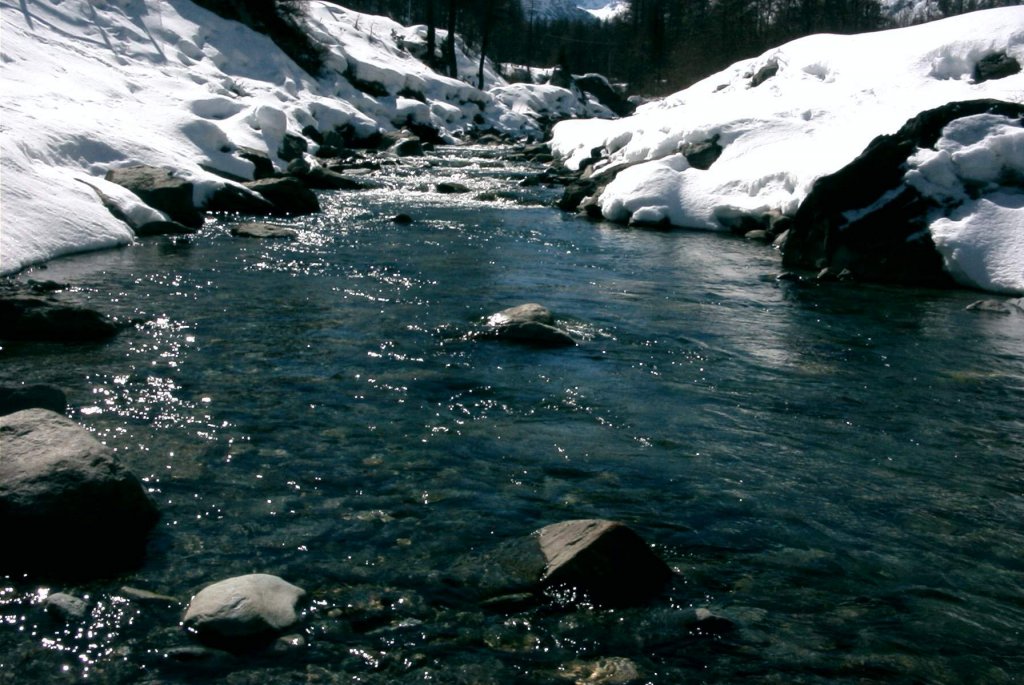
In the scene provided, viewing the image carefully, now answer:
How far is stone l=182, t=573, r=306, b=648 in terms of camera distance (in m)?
4.07

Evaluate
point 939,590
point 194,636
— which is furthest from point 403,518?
point 939,590

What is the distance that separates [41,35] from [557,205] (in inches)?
548

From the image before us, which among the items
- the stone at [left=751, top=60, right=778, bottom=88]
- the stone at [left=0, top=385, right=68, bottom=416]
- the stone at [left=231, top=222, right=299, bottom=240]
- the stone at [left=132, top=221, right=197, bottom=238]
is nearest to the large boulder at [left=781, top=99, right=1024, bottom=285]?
the stone at [left=231, top=222, right=299, bottom=240]

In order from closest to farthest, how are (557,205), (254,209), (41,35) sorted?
(254,209) < (557,205) < (41,35)

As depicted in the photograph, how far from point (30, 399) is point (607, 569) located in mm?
4051

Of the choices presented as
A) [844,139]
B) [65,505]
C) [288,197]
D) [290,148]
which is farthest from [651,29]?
[65,505]

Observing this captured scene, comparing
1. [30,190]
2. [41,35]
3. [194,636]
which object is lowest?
[194,636]

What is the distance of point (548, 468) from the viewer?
618cm

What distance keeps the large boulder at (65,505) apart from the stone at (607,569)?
84.3 inches

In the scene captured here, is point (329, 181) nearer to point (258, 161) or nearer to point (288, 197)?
point (258, 161)

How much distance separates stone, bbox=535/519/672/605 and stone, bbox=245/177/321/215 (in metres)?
14.4

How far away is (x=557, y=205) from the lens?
21188 millimetres

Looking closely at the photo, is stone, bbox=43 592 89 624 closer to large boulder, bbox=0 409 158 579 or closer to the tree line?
large boulder, bbox=0 409 158 579

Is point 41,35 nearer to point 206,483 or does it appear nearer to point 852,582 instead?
point 206,483
